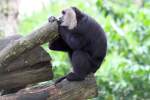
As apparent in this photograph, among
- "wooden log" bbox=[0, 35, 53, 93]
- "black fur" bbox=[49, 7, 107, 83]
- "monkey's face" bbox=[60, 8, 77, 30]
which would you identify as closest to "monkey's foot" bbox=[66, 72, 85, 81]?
"black fur" bbox=[49, 7, 107, 83]

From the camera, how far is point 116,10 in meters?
5.91

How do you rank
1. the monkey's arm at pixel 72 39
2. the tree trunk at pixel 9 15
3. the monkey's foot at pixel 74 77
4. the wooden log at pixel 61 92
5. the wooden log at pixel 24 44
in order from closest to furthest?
1. the wooden log at pixel 24 44
2. the wooden log at pixel 61 92
3. the monkey's foot at pixel 74 77
4. the monkey's arm at pixel 72 39
5. the tree trunk at pixel 9 15

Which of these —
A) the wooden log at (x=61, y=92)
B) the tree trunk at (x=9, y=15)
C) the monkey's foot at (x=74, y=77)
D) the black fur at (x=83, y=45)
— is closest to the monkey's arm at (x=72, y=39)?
the black fur at (x=83, y=45)

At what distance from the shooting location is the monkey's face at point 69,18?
3.47m

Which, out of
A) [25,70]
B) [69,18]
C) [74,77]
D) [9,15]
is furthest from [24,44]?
[9,15]

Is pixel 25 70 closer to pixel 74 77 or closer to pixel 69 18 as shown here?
pixel 74 77

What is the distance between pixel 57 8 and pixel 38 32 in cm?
592

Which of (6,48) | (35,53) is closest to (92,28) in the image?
(35,53)

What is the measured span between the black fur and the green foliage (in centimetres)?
184

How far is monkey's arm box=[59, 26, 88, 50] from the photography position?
11.2 feet

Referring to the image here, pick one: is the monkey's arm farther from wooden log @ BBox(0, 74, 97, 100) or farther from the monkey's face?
wooden log @ BBox(0, 74, 97, 100)

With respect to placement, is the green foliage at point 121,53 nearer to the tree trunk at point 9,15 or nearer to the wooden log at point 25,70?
the tree trunk at point 9,15

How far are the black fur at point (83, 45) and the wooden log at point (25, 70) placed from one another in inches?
12.2

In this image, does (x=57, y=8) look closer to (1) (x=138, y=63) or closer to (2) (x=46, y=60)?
(1) (x=138, y=63)
